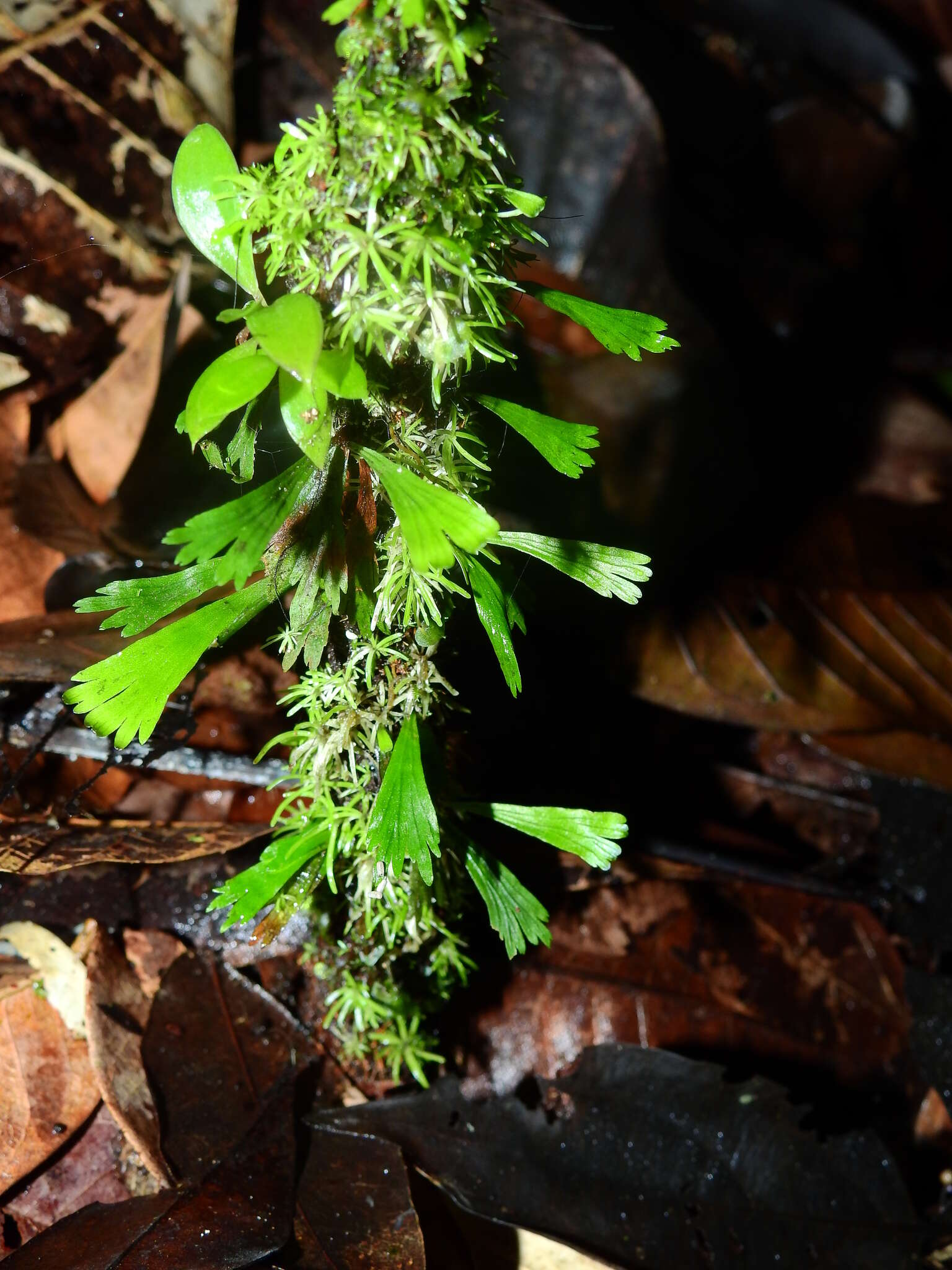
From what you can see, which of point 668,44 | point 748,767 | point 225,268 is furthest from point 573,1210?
point 668,44

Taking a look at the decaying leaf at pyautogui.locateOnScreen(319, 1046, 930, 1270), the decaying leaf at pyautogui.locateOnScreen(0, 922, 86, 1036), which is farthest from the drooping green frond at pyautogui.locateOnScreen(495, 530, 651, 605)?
the decaying leaf at pyautogui.locateOnScreen(0, 922, 86, 1036)

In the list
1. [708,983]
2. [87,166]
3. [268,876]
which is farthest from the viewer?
[87,166]

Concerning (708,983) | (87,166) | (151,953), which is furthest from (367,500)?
(87,166)

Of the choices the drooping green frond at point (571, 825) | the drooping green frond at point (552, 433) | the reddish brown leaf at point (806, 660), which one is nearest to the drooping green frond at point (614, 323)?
the drooping green frond at point (552, 433)

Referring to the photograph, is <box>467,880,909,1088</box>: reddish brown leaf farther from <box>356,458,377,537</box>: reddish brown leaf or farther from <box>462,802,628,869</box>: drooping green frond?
<box>356,458,377,537</box>: reddish brown leaf

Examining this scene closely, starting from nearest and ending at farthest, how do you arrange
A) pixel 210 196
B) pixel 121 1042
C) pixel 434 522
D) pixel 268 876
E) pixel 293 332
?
pixel 293 332, pixel 434 522, pixel 210 196, pixel 268 876, pixel 121 1042

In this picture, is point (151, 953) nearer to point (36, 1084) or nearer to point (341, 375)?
point (36, 1084)

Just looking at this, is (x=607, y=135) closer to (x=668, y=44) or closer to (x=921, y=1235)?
(x=668, y=44)
